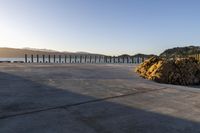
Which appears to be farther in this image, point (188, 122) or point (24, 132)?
point (188, 122)

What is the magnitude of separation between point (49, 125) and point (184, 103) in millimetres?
3800

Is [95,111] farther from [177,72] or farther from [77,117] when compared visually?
[177,72]

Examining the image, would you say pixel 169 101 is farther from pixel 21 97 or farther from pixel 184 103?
pixel 21 97

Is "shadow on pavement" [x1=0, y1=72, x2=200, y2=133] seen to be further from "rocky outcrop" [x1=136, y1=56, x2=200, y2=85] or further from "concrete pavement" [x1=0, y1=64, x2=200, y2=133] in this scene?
"rocky outcrop" [x1=136, y1=56, x2=200, y2=85]

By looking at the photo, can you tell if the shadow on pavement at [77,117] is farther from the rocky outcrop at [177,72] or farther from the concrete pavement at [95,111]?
the rocky outcrop at [177,72]

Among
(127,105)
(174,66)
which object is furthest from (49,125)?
(174,66)

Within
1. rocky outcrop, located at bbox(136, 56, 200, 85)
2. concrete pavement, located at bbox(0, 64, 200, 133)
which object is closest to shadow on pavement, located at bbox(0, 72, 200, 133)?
concrete pavement, located at bbox(0, 64, 200, 133)

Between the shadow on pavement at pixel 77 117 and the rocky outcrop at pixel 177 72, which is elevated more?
the rocky outcrop at pixel 177 72

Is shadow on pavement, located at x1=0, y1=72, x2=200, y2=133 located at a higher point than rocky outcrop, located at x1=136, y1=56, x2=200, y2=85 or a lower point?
lower

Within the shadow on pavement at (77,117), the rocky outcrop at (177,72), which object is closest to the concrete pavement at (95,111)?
the shadow on pavement at (77,117)

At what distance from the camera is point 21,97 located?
6988 mm

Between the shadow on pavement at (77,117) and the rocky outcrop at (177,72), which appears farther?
the rocky outcrop at (177,72)

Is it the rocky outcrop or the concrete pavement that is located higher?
the rocky outcrop

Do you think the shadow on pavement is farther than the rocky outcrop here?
No
